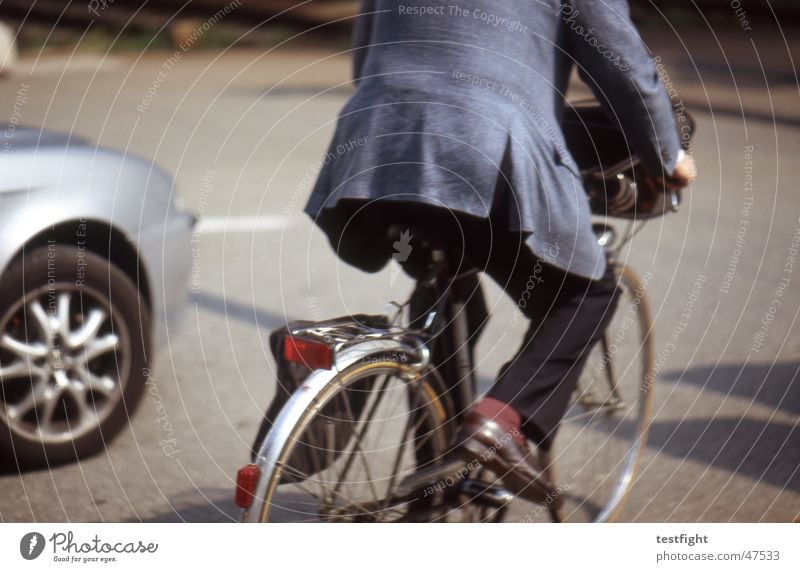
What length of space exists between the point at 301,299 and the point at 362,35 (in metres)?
2.92

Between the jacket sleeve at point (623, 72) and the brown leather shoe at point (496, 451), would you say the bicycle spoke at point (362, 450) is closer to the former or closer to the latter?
the brown leather shoe at point (496, 451)

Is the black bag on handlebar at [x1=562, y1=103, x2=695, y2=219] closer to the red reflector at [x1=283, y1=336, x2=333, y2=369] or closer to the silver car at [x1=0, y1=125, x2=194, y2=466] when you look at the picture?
the red reflector at [x1=283, y1=336, x2=333, y2=369]

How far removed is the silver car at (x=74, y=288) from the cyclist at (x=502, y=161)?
120cm

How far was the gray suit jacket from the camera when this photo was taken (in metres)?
2.52

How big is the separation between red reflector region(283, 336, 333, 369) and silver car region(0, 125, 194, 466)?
4.23ft

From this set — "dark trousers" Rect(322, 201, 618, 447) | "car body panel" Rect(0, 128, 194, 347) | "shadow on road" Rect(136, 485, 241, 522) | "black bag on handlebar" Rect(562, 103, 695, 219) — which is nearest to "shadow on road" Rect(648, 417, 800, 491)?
"black bag on handlebar" Rect(562, 103, 695, 219)

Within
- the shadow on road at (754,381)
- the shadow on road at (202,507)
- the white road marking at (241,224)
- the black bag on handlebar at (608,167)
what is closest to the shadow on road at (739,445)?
the shadow on road at (754,381)

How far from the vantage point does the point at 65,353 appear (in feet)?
11.7

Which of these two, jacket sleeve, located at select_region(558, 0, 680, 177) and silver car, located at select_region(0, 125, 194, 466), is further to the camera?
silver car, located at select_region(0, 125, 194, 466)

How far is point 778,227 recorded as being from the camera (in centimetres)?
714

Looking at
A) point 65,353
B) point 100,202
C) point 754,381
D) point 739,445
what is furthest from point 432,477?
point 754,381

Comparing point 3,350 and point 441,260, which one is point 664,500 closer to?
point 441,260

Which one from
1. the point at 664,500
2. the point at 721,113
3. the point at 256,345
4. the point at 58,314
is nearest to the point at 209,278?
the point at 256,345
